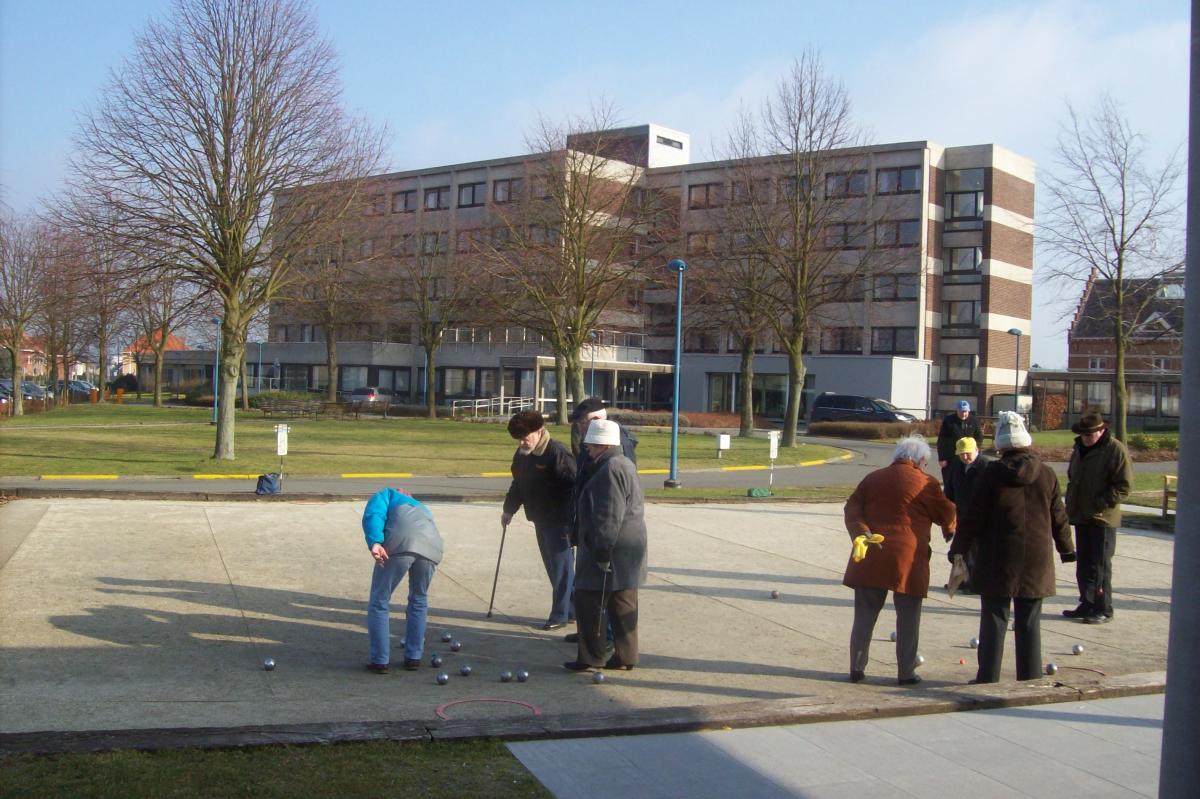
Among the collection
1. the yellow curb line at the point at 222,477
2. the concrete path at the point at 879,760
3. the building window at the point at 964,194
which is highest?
the building window at the point at 964,194

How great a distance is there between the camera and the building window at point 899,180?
55656mm

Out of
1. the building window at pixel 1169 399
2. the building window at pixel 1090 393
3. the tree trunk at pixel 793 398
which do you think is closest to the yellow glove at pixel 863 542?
the tree trunk at pixel 793 398

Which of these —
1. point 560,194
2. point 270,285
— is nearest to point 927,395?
point 560,194

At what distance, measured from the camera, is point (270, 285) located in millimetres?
24500

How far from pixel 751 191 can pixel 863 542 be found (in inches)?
1229

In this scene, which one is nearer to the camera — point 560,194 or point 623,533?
point 623,533

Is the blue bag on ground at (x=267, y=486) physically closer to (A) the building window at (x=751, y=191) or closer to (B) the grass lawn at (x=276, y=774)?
(B) the grass lawn at (x=276, y=774)

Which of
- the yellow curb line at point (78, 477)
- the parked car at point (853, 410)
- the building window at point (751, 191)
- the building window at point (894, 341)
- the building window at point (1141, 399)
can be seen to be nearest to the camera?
the yellow curb line at point (78, 477)

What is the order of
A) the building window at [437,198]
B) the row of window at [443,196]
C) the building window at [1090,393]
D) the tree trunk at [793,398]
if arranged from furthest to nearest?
the building window at [437,198] < the row of window at [443,196] < the building window at [1090,393] < the tree trunk at [793,398]

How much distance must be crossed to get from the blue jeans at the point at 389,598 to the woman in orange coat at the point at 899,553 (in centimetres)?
294

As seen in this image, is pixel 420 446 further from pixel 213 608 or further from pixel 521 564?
pixel 213 608

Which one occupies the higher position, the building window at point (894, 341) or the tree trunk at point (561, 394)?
the building window at point (894, 341)

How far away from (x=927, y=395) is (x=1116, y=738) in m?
52.0

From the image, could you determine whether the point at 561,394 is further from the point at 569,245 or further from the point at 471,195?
the point at 471,195
